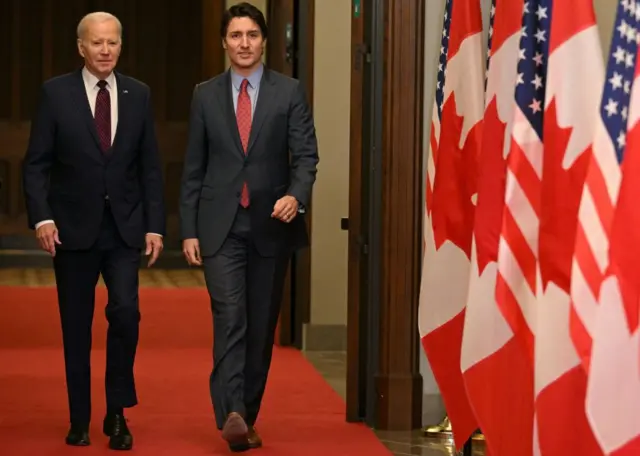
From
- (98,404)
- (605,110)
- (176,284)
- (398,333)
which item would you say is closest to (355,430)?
(398,333)

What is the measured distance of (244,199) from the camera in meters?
6.12

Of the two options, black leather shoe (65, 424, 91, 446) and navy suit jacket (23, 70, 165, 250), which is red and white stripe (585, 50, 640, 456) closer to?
navy suit jacket (23, 70, 165, 250)

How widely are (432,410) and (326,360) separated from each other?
94.2 inches

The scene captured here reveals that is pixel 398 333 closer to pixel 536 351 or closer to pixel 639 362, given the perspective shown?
pixel 536 351

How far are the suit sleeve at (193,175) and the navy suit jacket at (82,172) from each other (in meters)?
0.19

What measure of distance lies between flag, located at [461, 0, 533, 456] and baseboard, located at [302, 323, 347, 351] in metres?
4.64

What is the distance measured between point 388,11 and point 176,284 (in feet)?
22.6

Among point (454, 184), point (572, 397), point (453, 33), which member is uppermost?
point (453, 33)

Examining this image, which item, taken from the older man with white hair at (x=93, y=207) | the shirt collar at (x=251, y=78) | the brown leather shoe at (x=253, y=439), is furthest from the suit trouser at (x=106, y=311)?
the shirt collar at (x=251, y=78)

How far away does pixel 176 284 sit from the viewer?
522 inches

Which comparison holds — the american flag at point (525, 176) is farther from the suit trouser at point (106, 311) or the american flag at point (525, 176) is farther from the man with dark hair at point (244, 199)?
the suit trouser at point (106, 311)

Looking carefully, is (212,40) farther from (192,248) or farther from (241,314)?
(241,314)

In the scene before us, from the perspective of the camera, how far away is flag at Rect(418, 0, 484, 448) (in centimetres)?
566

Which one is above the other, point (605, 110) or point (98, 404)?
point (605, 110)
